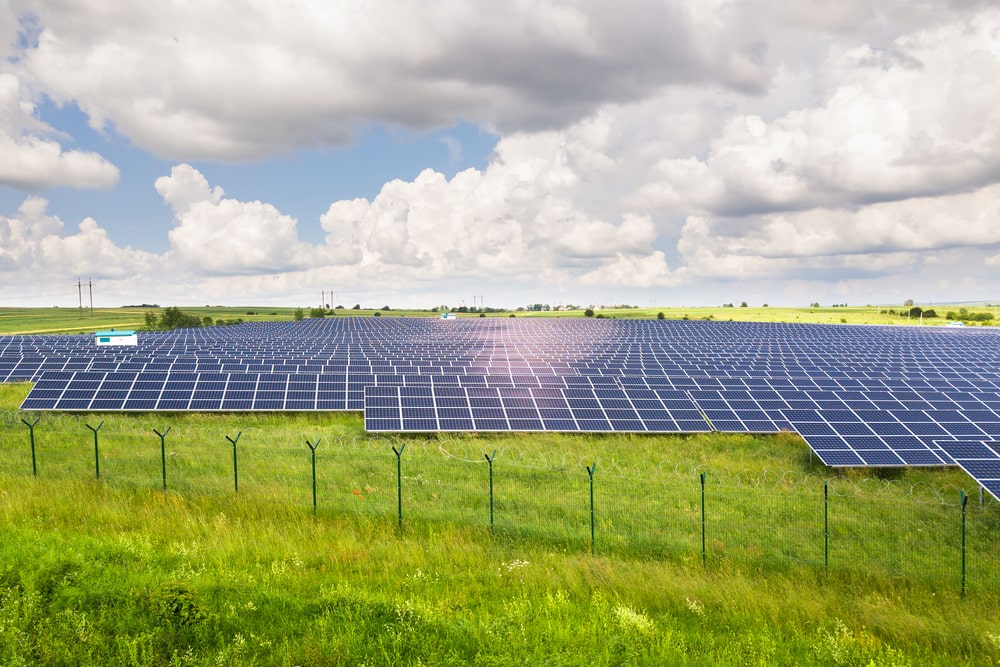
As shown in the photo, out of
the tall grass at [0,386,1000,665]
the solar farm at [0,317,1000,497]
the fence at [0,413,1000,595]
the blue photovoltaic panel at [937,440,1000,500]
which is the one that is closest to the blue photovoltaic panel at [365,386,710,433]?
the solar farm at [0,317,1000,497]

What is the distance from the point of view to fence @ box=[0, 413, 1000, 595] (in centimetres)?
1471

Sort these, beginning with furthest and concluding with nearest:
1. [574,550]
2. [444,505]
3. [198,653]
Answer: [444,505], [574,550], [198,653]

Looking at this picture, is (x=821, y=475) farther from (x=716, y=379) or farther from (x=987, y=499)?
(x=716, y=379)

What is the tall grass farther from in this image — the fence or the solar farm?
the solar farm

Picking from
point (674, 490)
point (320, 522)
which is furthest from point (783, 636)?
point (320, 522)

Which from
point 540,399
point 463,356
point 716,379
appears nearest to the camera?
point 540,399

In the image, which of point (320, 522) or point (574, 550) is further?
point (320, 522)

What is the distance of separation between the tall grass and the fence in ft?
Answer: 0.34

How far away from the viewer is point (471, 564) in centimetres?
1338

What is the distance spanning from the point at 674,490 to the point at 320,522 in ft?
36.7

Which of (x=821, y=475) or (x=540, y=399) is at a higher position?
(x=540, y=399)

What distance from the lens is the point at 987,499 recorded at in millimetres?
21141

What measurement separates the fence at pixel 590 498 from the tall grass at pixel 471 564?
10cm

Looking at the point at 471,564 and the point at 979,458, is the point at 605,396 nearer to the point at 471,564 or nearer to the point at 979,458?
the point at 979,458
